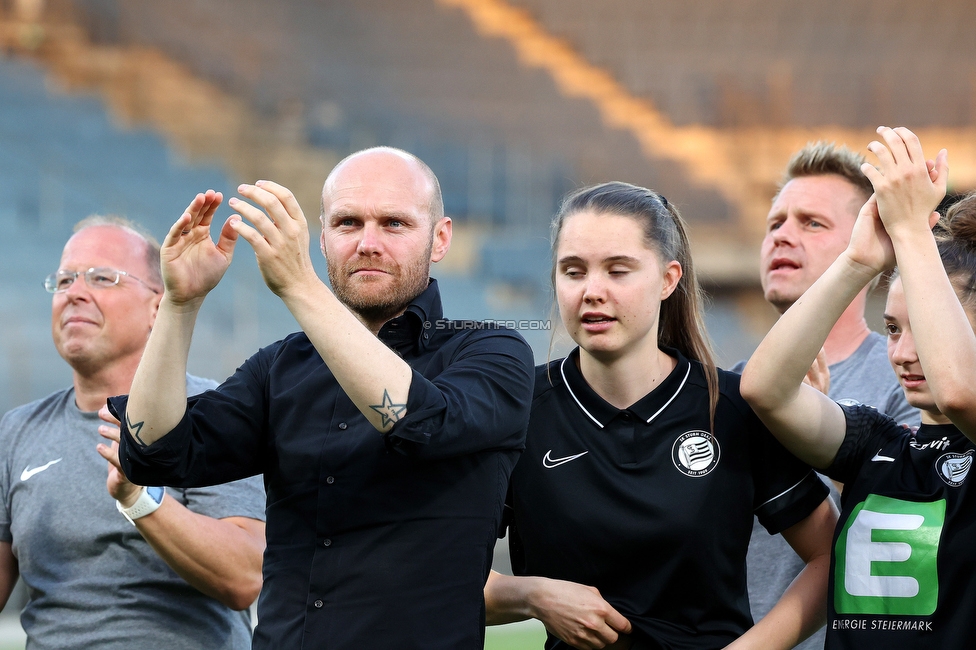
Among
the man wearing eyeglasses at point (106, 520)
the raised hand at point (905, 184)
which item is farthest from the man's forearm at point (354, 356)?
the raised hand at point (905, 184)

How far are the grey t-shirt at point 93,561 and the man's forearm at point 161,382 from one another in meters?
0.89

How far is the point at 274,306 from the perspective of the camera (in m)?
12.2

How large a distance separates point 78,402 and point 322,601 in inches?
58.5

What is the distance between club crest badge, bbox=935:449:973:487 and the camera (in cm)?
219

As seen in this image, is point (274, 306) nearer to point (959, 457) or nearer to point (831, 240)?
point (831, 240)

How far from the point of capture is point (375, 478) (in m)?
2.09

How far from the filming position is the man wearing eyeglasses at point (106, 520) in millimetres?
2719

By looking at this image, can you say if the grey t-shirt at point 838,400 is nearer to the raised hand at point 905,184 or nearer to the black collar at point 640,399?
the black collar at point 640,399

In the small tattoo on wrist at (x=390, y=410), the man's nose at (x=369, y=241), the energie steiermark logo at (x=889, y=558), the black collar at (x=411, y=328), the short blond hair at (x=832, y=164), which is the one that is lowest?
the energie steiermark logo at (x=889, y=558)

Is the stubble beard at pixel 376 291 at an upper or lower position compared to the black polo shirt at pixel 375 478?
upper

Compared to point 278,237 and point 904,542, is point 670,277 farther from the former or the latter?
point 278,237

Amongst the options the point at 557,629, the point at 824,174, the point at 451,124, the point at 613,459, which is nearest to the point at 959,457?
the point at 613,459

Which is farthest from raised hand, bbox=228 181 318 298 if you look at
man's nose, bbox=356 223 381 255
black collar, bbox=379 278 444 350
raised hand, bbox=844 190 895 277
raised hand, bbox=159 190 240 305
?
raised hand, bbox=844 190 895 277

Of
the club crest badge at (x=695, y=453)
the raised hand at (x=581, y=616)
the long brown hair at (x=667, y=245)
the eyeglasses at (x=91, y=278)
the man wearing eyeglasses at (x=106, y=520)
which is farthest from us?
the eyeglasses at (x=91, y=278)
